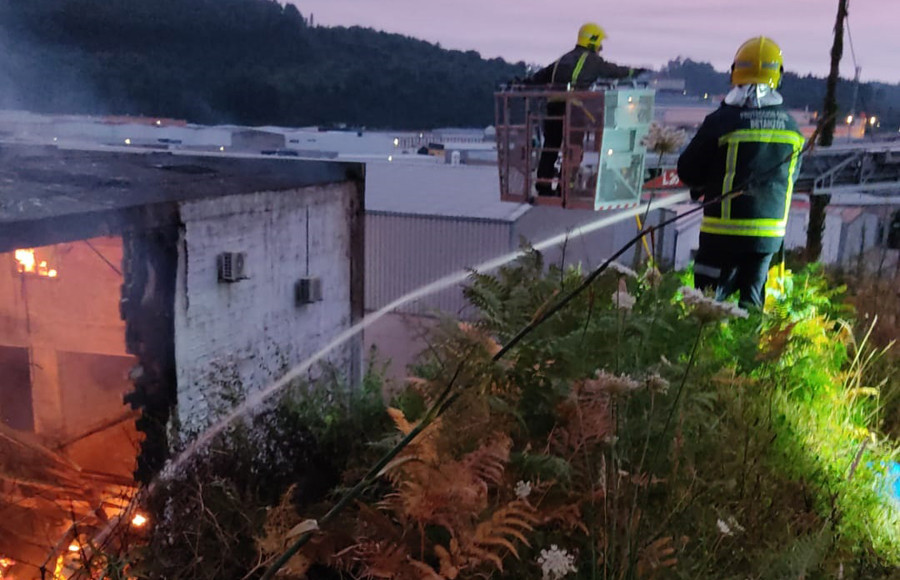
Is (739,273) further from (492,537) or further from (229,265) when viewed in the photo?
(229,265)

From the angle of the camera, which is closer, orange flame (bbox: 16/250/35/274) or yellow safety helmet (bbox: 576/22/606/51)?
yellow safety helmet (bbox: 576/22/606/51)

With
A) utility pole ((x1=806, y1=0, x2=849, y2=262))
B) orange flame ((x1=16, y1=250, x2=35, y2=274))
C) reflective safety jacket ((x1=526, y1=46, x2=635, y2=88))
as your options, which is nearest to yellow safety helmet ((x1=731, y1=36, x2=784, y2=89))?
reflective safety jacket ((x1=526, y1=46, x2=635, y2=88))

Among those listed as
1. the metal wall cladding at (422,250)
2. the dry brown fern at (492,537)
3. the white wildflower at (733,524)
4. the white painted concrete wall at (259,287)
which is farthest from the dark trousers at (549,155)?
the metal wall cladding at (422,250)

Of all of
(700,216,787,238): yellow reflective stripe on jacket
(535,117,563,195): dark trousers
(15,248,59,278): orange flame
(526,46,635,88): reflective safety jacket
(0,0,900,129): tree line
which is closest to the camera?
(700,216,787,238): yellow reflective stripe on jacket

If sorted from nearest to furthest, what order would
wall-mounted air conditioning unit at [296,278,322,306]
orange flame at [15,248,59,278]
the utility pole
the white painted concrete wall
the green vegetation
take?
the green vegetation → the white painted concrete wall → orange flame at [15,248,59,278] → wall-mounted air conditioning unit at [296,278,322,306] → the utility pole

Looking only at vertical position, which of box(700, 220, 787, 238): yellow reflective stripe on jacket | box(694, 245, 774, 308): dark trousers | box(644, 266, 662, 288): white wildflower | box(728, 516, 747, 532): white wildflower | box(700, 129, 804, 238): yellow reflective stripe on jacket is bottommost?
box(728, 516, 747, 532): white wildflower

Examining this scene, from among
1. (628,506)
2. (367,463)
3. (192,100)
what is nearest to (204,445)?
(367,463)

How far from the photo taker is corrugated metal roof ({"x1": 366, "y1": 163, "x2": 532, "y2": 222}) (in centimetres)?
1728

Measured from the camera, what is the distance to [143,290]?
24.8ft

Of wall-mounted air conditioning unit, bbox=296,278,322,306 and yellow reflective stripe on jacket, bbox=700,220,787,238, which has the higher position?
yellow reflective stripe on jacket, bbox=700,220,787,238

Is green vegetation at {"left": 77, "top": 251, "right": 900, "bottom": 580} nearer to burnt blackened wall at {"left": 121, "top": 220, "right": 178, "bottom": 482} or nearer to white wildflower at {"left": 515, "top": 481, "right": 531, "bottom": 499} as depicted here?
white wildflower at {"left": 515, "top": 481, "right": 531, "bottom": 499}

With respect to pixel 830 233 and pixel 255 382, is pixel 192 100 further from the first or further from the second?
pixel 255 382

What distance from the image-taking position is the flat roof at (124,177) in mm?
6551

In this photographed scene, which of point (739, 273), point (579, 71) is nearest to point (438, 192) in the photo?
point (579, 71)
